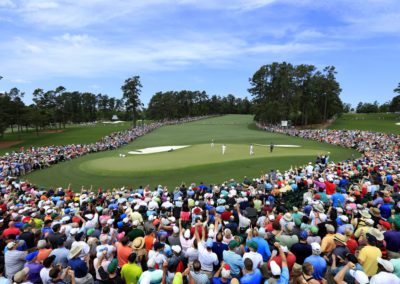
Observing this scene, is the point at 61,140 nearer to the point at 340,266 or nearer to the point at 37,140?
the point at 37,140

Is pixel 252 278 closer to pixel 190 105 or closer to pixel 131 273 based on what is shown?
pixel 131 273

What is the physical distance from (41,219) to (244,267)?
8718 millimetres

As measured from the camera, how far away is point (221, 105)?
14875 centimetres

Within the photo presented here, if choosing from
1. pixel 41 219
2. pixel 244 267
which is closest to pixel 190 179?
pixel 41 219

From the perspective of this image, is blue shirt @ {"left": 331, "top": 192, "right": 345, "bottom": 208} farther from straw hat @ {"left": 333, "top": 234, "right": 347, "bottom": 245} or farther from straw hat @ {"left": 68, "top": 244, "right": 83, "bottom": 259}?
straw hat @ {"left": 68, "top": 244, "right": 83, "bottom": 259}

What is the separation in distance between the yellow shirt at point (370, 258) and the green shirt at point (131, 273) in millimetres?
4803

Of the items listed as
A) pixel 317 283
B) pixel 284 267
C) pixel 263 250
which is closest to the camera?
pixel 317 283

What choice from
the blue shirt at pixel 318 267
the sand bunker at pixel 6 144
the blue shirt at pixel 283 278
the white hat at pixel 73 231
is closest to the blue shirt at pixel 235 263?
the blue shirt at pixel 283 278

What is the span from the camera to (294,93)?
7150 cm

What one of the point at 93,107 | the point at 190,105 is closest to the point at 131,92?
the point at 190,105

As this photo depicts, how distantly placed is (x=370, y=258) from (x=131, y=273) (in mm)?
5087

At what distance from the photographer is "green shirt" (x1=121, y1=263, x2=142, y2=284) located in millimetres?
5613

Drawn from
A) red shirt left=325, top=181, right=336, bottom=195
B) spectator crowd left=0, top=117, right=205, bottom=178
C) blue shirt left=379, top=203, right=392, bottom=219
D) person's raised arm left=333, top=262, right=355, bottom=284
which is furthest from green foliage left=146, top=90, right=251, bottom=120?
person's raised arm left=333, top=262, right=355, bottom=284

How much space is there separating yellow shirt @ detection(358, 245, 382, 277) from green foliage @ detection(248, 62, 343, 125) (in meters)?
65.3
